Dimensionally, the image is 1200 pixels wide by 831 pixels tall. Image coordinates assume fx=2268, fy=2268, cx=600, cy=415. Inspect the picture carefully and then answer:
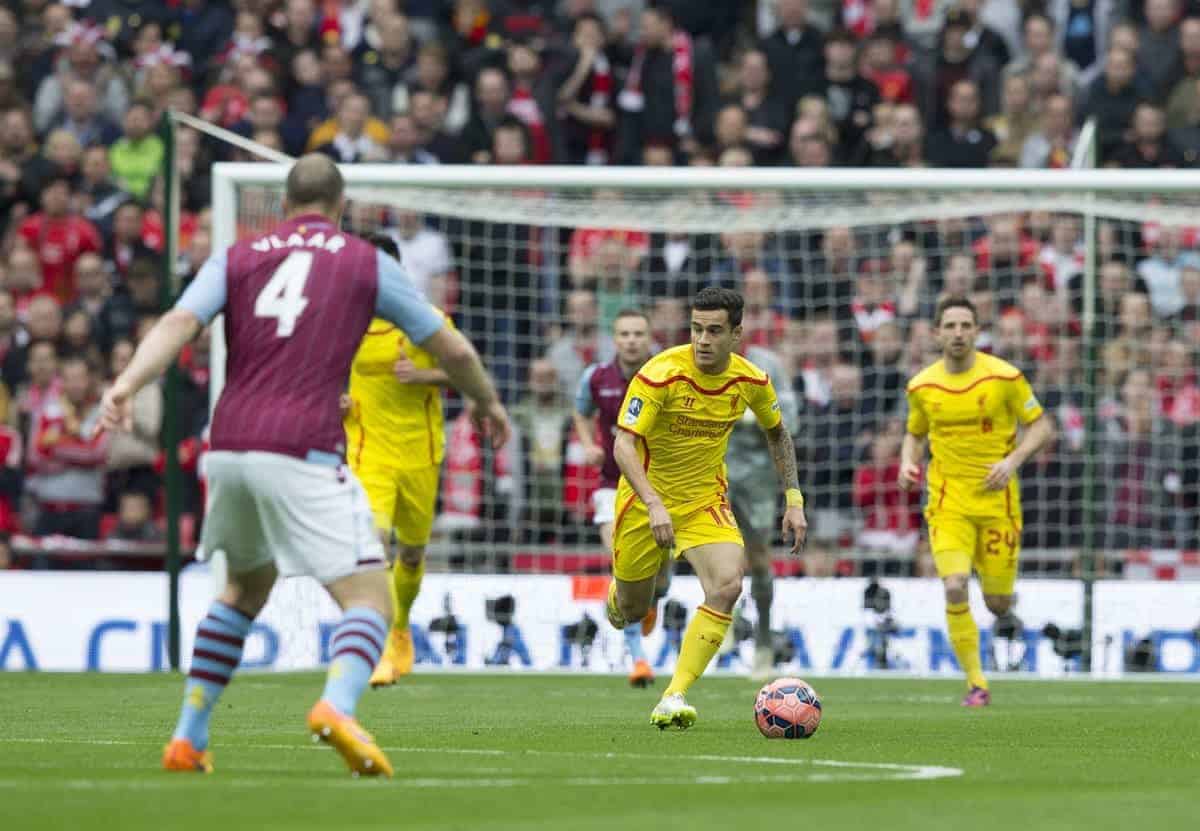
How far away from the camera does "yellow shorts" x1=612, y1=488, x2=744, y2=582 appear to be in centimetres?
1173

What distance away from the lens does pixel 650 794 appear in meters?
7.43

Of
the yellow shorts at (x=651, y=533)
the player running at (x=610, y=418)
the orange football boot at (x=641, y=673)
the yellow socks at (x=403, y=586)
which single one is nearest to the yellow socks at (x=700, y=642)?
the yellow shorts at (x=651, y=533)

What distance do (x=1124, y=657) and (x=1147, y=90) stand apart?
5.83 metres

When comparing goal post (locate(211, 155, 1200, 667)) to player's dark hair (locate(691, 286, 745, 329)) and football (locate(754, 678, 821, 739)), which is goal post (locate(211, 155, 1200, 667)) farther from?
football (locate(754, 678, 821, 739))

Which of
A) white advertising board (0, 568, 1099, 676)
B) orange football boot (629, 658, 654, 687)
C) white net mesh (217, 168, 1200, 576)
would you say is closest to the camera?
orange football boot (629, 658, 654, 687)

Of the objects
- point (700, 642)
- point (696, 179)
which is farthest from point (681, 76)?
point (700, 642)

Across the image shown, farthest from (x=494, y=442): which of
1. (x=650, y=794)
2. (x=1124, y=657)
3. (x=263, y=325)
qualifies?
(x=1124, y=657)

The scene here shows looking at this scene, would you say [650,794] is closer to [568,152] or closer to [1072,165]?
[1072,165]

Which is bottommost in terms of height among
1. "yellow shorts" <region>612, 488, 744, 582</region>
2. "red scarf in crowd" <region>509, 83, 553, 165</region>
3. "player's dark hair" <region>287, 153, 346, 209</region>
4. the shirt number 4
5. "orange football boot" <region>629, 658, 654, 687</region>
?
"orange football boot" <region>629, 658, 654, 687</region>

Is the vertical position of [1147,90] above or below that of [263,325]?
above

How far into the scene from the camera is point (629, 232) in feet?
64.0

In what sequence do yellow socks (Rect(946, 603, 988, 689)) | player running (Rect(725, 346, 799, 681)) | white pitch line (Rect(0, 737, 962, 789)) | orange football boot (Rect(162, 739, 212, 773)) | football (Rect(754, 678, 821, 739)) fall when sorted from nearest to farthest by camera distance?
1. white pitch line (Rect(0, 737, 962, 789))
2. orange football boot (Rect(162, 739, 212, 773))
3. football (Rect(754, 678, 821, 739))
4. yellow socks (Rect(946, 603, 988, 689))
5. player running (Rect(725, 346, 799, 681))

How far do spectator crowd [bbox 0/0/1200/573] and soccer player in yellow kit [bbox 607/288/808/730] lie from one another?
4524mm

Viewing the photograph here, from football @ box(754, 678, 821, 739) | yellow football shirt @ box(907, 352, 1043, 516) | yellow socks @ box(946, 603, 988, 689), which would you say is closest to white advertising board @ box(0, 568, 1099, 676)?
yellow football shirt @ box(907, 352, 1043, 516)
